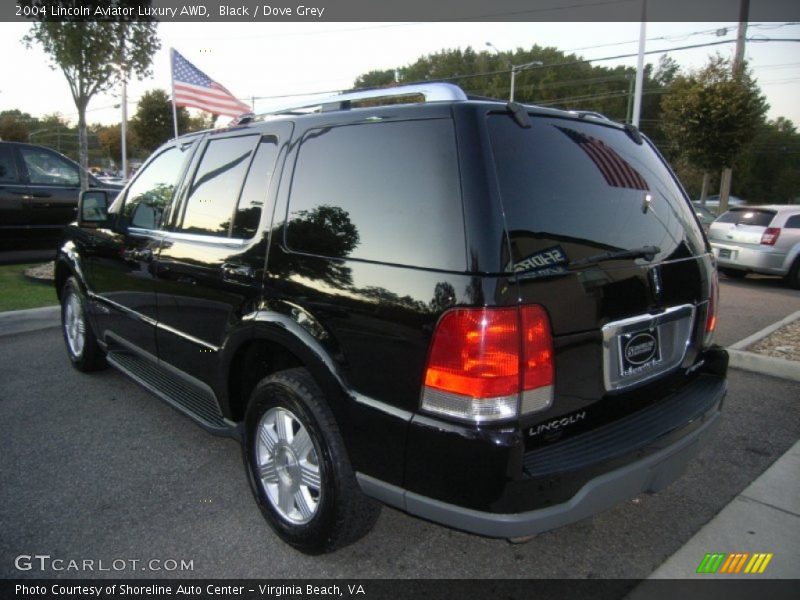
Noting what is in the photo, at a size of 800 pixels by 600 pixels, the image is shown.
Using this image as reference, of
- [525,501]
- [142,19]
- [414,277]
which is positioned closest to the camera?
[525,501]

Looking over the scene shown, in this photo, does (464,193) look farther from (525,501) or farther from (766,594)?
(766,594)

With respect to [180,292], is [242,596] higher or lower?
lower

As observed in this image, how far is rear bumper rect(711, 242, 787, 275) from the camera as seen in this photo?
9836 mm

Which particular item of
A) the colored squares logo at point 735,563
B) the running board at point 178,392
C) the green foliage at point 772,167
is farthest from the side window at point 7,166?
the green foliage at point 772,167

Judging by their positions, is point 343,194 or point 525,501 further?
point 343,194

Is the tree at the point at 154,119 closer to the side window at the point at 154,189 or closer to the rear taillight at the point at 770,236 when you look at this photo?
the rear taillight at the point at 770,236

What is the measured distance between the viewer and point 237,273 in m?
2.77

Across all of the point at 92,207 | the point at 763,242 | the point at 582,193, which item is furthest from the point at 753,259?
the point at 92,207

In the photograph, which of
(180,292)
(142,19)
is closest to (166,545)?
(180,292)

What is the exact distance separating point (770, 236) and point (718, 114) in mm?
7741

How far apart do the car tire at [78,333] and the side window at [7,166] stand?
5396mm

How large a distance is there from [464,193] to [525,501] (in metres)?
1.04

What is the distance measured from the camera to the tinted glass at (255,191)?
2752mm

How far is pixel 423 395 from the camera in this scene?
1953 millimetres
